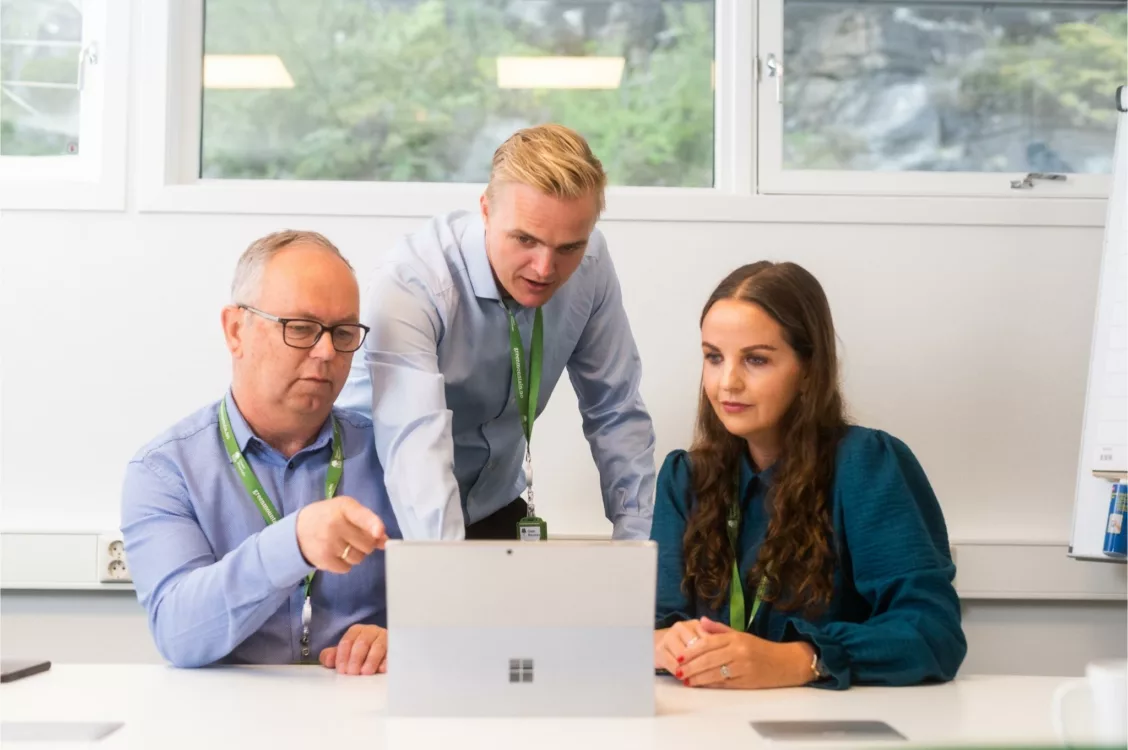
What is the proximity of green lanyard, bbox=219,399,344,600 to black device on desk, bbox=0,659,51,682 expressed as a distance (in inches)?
15.8

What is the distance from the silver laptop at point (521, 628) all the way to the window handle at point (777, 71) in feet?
7.10

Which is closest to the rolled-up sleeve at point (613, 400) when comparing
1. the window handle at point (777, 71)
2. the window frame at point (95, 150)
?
the window handle at point (777, 71)

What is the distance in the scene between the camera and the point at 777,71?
3160 mm

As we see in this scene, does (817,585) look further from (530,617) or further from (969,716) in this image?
(530,617)

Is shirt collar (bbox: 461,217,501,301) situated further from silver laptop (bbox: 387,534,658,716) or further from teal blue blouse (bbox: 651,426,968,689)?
silver laptop (bbox: 387,534,658,716)

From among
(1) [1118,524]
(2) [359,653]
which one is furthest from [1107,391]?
(2) [359,653]

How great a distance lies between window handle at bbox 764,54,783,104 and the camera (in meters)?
3.16

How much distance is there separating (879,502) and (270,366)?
1040 millimetres

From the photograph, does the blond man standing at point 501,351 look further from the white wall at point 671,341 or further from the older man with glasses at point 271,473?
the white wall at point 671,341

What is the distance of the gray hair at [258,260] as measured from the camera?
1.98 meters

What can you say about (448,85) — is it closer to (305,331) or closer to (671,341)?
(671,341)

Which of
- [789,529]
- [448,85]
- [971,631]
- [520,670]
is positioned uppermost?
[448,85]

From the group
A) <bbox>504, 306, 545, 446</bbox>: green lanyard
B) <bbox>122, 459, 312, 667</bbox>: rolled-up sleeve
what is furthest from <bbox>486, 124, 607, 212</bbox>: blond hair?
<bbox>122, 459, 312, 667</bbox>: rolled-up sleeve

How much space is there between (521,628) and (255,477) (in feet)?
2.57
